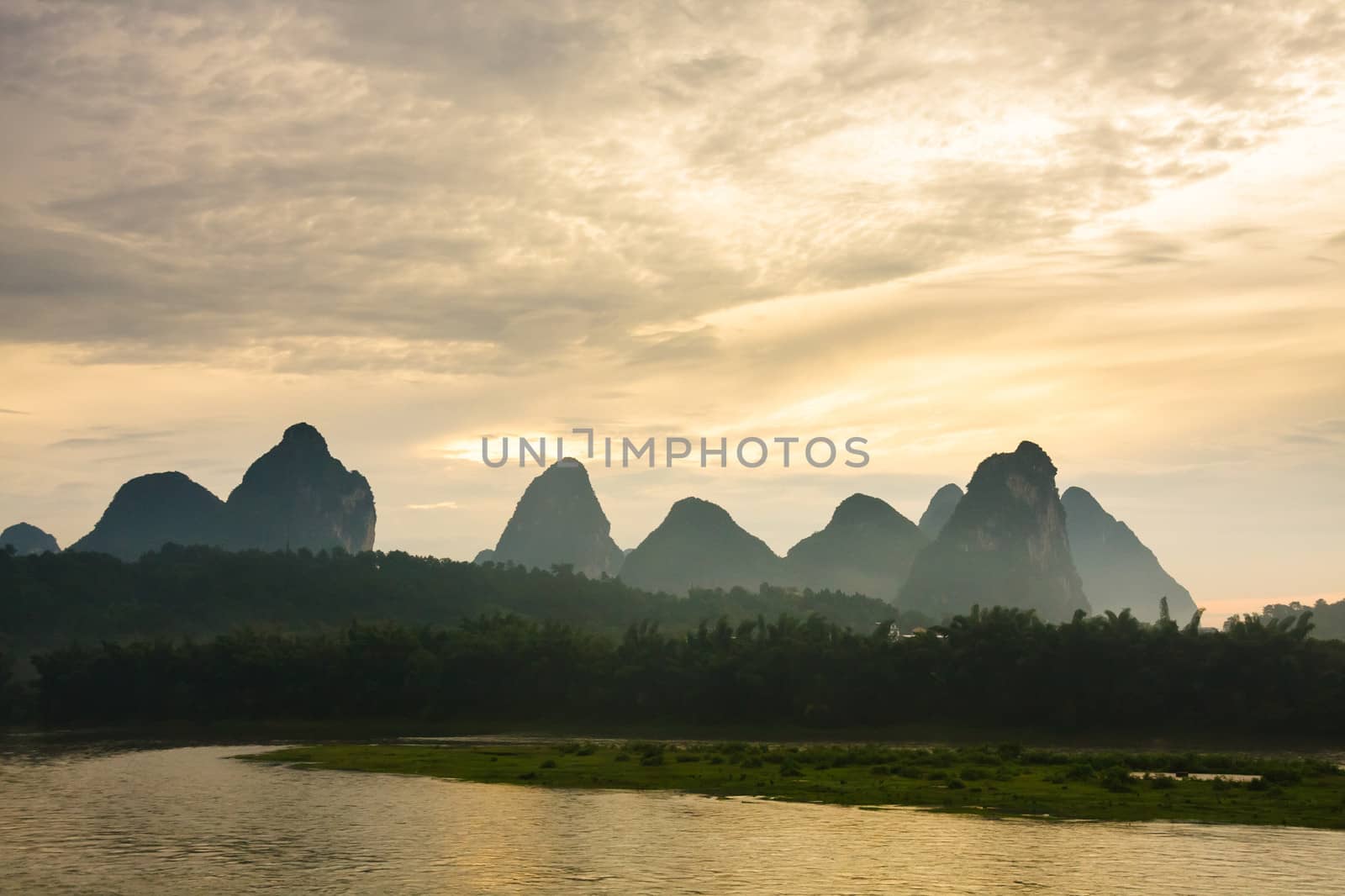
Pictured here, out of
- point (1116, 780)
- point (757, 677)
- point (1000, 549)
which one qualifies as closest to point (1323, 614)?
point (1000, 549)

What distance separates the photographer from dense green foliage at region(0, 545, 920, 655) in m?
120

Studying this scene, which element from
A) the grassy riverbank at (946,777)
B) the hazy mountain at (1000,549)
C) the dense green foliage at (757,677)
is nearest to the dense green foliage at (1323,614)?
the hazy mountain at (1000,549)

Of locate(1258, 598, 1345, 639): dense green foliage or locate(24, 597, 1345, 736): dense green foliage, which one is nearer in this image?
locate(24, 597, 1345, 736): dense green foliage

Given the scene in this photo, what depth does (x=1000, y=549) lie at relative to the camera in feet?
605

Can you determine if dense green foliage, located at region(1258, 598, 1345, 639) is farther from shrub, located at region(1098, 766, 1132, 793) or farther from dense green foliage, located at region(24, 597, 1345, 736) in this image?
shrub, located at region(1098, 766, 1132, 793)

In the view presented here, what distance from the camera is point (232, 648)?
91938 millimetres

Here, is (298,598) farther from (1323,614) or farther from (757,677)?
(1323,614)

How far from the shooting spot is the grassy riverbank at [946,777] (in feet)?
110

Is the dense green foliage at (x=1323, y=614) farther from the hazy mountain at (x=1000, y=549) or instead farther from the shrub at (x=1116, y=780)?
the shrub at (x=1116, y=780)

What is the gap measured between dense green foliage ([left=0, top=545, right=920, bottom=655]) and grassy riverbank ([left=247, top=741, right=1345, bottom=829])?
62.8m

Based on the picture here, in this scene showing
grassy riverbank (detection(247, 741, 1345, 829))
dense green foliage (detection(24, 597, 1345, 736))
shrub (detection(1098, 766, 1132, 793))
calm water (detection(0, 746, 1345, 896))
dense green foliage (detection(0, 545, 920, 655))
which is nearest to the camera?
calm water (detection(0, 746, 1345, 896))

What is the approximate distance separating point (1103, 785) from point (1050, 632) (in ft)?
123

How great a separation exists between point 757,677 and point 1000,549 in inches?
4534

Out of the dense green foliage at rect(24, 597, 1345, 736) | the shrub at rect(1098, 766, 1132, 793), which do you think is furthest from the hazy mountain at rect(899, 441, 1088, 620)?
the shrub at rect(1098, 766, 1132, 793)
